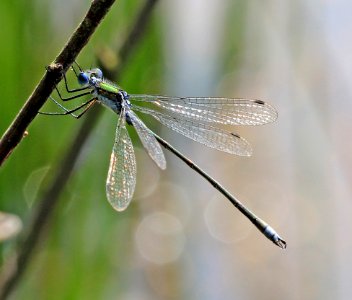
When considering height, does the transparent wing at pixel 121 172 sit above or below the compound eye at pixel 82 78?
below

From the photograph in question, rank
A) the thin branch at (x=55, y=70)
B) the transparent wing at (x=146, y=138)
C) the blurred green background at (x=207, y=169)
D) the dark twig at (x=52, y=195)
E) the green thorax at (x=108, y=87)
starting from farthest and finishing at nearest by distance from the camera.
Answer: the blurred green background at (x=207, y=169), the transparent wing at (x=146, y=138), the green thorax at (x=108, y=87), the dark twig at (x=52, y=195), the thin branch at (x=55, y=70)

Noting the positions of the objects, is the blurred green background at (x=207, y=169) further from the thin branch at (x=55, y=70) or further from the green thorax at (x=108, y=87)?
the thin branch at (x=55, y=70)

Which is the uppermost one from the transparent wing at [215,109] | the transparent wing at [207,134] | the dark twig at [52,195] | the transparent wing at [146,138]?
the transparent wing at [215,109]

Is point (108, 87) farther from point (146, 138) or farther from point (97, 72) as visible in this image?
point (146, 138)

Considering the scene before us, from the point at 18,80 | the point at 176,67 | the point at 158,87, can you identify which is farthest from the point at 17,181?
the point at 176,67

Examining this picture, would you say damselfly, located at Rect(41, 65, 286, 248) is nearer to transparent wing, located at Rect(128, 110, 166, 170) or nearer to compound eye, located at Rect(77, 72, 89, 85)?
transparent wing, located at Rect(128, 110, 166, 170)

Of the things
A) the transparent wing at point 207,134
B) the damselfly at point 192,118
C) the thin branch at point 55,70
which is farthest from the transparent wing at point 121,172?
the thin branch at point 55,70

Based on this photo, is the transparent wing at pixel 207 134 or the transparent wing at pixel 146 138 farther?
the transparent wing at pixel 207 134
